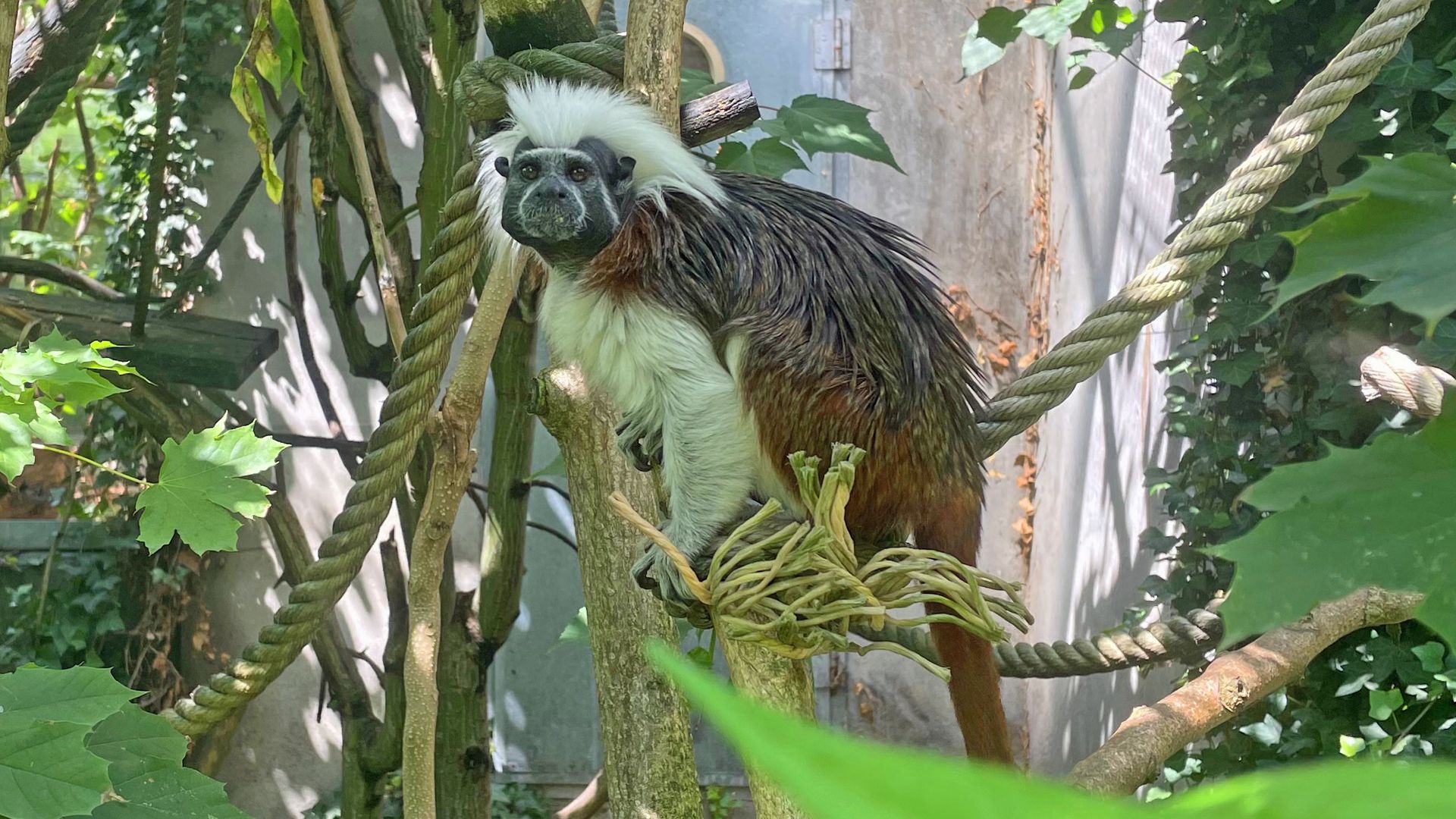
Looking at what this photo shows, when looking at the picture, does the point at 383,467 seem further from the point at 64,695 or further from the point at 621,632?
the point at 64,695

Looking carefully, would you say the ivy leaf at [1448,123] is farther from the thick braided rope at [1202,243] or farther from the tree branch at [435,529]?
the tree branch at [435,529]

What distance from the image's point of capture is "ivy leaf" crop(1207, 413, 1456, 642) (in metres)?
0.61

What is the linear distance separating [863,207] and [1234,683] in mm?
3204

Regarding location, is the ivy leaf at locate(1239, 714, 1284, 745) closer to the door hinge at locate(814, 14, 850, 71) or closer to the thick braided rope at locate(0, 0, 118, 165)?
the thick braided rope at locate(0, 0, 118, 165)

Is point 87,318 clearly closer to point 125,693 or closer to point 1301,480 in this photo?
point 125,693

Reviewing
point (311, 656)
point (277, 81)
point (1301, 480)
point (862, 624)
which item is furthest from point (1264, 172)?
point (311, 656)

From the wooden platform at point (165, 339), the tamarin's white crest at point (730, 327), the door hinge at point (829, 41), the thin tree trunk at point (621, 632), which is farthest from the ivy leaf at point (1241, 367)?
the door hinge at point (829, 41)

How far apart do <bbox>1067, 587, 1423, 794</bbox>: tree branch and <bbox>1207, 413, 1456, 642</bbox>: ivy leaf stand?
1261 mm

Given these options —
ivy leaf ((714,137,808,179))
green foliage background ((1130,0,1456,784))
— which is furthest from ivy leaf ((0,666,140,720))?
green foliage background ((1130,0,1456,784))

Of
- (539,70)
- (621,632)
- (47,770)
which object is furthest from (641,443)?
(47,770)

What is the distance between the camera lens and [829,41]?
15.7 ft

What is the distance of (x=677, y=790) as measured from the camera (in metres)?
2.01

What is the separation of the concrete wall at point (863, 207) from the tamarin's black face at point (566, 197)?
2.56m

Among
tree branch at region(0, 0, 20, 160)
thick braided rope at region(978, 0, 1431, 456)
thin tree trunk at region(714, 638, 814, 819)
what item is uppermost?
tree branch at region(0, 0, 20, 160)
